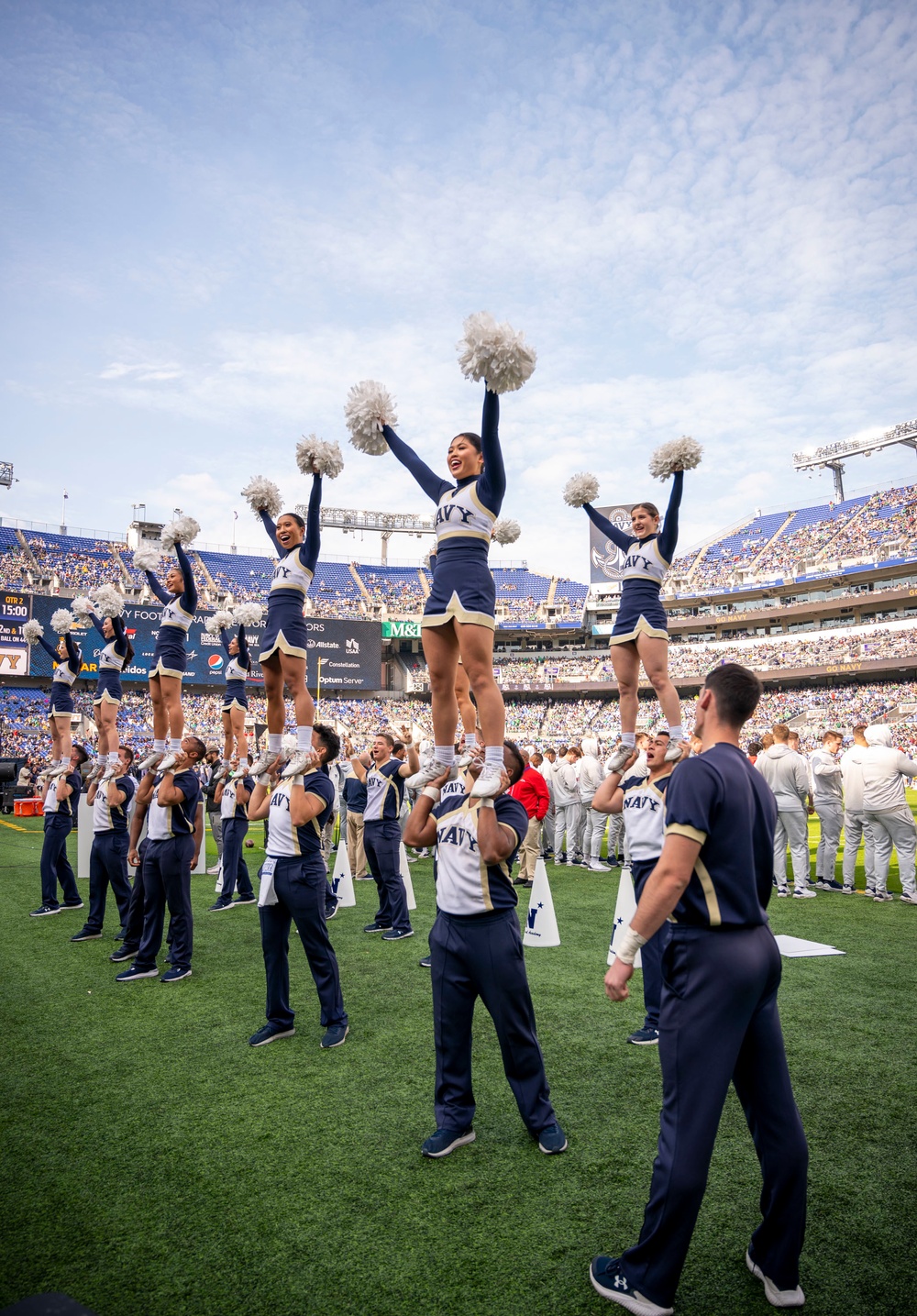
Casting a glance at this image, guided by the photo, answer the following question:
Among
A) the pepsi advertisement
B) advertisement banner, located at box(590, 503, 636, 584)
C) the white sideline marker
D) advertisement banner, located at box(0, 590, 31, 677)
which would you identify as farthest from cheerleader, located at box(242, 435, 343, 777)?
advertisement banner, located at box(590, 503, 636, 584)

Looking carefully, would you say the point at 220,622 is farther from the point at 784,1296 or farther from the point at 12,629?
the point at 12,629

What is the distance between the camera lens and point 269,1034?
4.96m

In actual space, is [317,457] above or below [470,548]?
above

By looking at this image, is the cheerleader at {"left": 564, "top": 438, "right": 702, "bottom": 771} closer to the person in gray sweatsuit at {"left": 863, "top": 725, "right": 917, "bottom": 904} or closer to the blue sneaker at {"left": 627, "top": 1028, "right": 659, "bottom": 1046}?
the blue sneaker at {"left": 627, "top": 1028, "right": 659, "bottom": 1046}

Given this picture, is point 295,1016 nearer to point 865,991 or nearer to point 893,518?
point 865,991

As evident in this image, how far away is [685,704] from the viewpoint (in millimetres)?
45062

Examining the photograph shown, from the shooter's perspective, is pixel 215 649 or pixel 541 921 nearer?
pixel 541 921

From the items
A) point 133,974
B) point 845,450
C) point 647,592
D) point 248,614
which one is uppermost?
point 845,450

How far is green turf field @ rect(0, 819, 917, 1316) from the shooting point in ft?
8.34

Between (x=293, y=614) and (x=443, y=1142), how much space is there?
3.76 metres

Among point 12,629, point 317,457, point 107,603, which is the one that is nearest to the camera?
point 317,457

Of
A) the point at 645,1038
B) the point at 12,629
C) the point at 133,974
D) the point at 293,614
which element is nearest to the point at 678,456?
the point at 293,614

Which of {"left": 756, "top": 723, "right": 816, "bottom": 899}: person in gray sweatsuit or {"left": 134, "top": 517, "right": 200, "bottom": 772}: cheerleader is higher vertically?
{"left": 134, "top": 517, "right": 200, "bottom": 772}: cheerleader

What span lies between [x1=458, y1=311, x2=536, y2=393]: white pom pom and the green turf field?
11.8 ft
